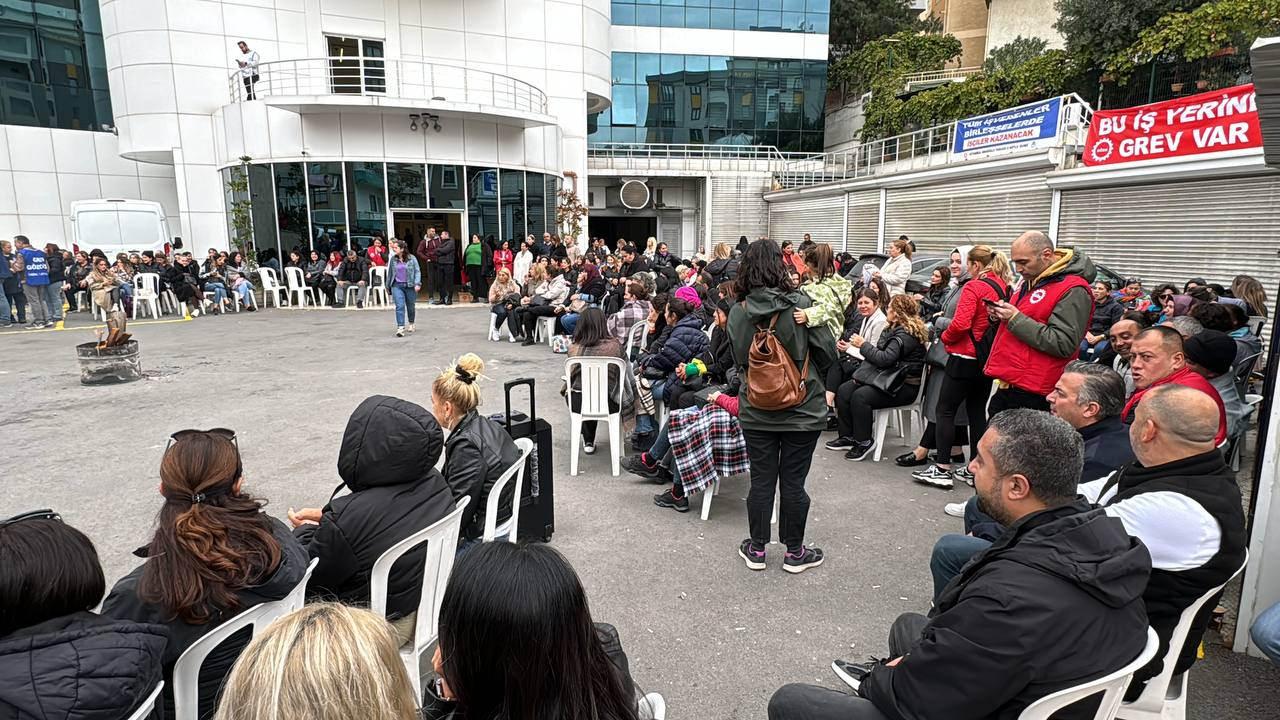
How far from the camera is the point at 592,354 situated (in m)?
5.71

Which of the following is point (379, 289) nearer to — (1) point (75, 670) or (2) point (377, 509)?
(2) point (377, 509)

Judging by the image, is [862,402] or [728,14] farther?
[728,14]

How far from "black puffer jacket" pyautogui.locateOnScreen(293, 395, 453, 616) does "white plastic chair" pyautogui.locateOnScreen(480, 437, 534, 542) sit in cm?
49

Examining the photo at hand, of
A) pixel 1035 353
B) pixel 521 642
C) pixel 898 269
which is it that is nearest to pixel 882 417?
pixel 1035 353

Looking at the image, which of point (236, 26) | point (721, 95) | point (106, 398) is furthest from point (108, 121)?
point (721, 95)

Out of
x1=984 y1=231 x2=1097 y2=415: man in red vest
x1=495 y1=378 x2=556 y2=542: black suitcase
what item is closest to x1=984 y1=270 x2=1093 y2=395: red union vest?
x1=984 y1=231 x2=1097 y2=415: man in red vest

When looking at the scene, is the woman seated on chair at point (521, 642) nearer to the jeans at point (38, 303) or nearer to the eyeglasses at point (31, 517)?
the eyeglasses at point (31, 517)

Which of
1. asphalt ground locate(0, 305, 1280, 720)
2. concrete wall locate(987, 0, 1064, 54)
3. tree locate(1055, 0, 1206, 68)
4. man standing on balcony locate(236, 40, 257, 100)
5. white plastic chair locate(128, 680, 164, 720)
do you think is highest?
concrete wall locate(987, 0, 1064, 54)

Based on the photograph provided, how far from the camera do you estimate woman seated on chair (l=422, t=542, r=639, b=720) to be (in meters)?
1.25

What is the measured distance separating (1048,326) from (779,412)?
1.72m

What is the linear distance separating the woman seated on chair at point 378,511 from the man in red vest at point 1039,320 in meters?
3.30

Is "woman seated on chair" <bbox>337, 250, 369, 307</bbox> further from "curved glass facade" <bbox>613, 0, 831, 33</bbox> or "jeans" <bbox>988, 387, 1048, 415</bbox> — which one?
"curved glass facade" <bbox>613, 0, 831, 33</bbox>

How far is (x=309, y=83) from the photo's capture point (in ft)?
60.1

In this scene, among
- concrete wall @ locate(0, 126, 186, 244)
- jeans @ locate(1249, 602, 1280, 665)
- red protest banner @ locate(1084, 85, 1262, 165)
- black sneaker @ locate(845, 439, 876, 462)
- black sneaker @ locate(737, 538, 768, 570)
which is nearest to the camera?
jeans @ locate(1249, 602, 1280, 665)
